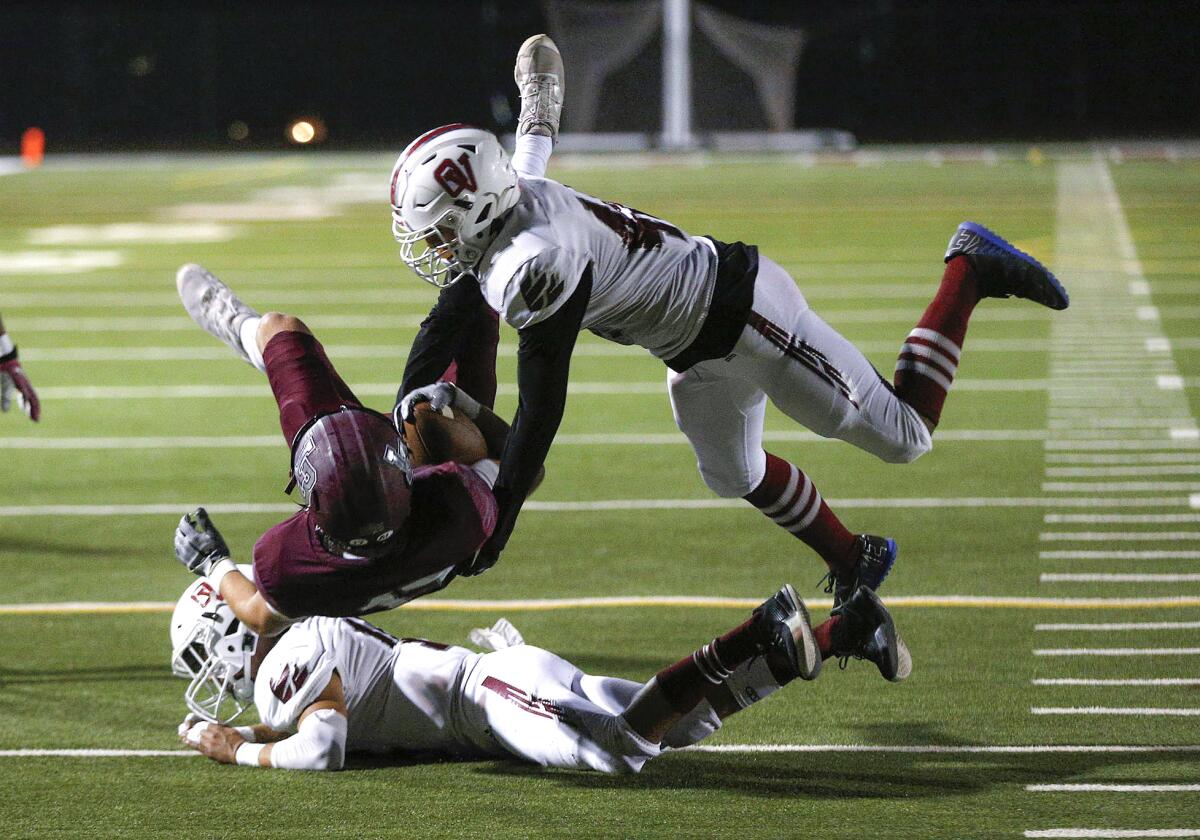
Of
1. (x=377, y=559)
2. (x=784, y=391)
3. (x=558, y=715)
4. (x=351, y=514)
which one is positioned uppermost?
(x=784, y=391)

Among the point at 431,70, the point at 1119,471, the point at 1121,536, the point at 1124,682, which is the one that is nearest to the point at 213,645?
the point at 1124,682

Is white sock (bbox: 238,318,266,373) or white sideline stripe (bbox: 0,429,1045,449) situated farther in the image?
white sideline stripe (bbox: 0,429,1045,449)

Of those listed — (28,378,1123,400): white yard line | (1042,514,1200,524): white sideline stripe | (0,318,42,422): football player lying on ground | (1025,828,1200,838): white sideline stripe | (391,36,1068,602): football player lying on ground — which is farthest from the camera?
(28,378,1123,400): white yard line

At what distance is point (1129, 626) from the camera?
206 inches

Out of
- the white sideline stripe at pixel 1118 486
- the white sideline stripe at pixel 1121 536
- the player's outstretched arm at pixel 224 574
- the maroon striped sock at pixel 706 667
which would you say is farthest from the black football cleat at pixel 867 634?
the white sideline stripe at pixel 1118 486

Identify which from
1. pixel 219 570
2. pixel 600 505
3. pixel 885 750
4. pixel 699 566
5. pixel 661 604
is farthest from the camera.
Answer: pixel 600 505

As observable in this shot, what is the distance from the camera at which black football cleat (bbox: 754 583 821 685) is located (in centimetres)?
392

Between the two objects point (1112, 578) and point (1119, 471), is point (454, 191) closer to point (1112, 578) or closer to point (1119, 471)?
point (1112, 578)

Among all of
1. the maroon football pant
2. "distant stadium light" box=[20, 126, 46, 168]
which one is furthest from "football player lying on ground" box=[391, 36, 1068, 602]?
"distant stadium light" box=[20, 126, 46, 168]

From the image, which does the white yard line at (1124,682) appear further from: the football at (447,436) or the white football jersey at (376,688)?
the football at (447,436)

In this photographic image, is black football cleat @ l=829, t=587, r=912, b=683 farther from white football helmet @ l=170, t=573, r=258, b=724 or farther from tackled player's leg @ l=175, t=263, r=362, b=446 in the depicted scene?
white football helmet @ l=170, t=573, r=258, b=724

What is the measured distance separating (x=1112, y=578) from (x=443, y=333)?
264 cm

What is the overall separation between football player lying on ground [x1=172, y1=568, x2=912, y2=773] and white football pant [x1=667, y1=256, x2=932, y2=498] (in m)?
0.50

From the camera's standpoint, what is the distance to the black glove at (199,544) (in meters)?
4.21
